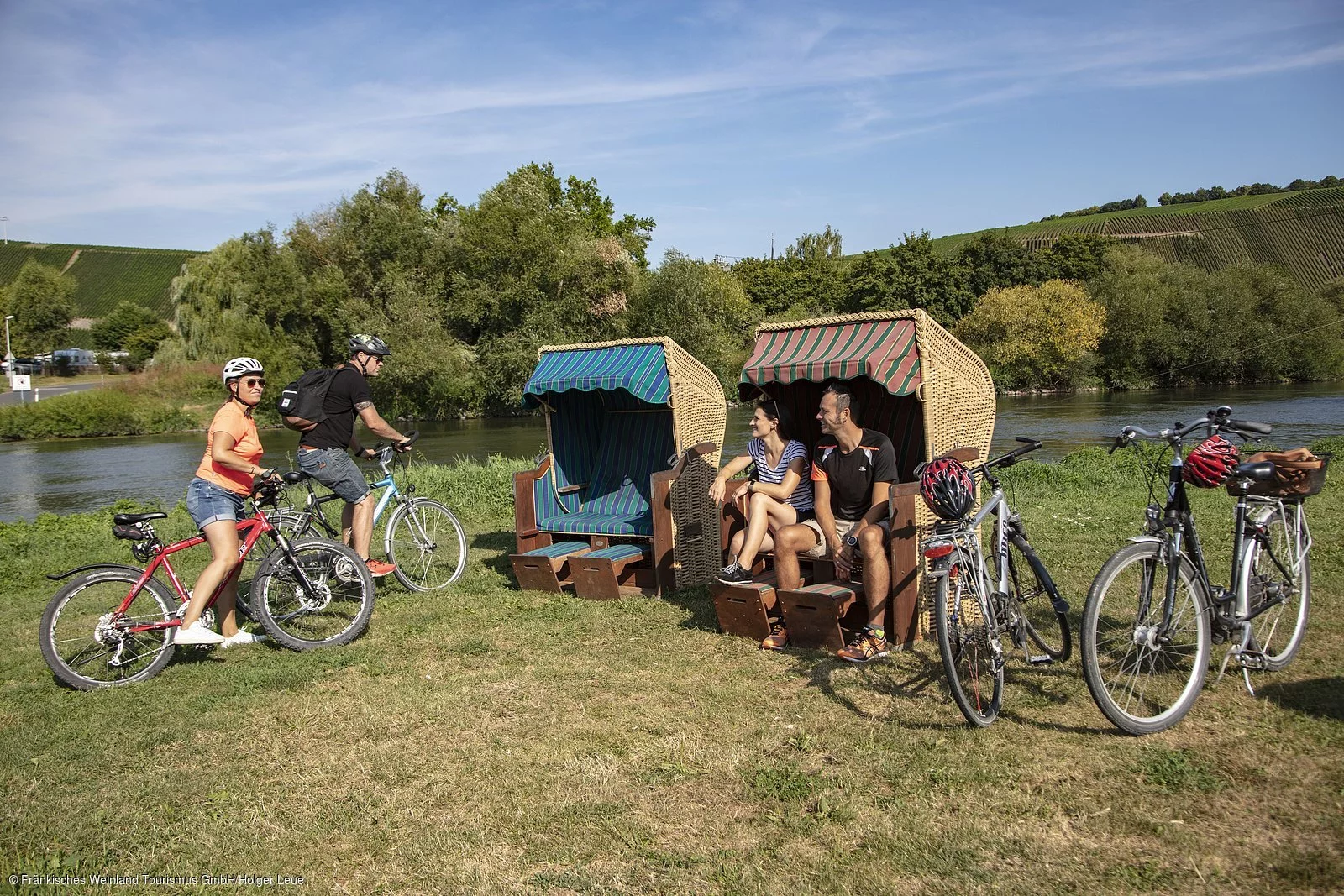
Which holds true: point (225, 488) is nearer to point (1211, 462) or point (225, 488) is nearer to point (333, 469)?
point (333, 469)

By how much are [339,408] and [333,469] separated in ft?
1.61

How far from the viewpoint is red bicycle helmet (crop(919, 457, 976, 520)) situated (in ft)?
14.2

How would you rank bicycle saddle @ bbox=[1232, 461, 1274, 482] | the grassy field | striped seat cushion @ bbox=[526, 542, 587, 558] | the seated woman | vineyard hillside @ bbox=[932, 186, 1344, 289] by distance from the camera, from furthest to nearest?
vineyard hillside @ bbox=[932, 186, 1344, 289] → striped seat cushion @ bbox=[526, 542, 587, 558] → the seated woman → bicycle saddle @ bbox=[1232, 461, 1274, 482] → the grassy field

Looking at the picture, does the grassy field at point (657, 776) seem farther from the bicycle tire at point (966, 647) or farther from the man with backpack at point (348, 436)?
the man with backpack at point (348, 436)

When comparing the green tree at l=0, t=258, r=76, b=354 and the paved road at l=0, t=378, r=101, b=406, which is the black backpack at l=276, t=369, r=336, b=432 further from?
the green tree at l=0, t=258, r=76, b=354

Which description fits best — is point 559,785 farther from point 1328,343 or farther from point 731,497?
point 1328,343

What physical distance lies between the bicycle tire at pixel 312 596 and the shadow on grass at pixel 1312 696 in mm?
5071

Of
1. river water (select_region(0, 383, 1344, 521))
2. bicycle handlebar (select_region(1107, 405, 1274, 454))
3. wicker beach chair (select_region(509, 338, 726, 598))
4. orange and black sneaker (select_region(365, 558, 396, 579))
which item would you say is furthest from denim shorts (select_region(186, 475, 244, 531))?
river water (select_region(0, 383, 1344, 521))

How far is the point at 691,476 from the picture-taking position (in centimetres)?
677

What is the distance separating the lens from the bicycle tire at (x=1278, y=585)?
4.41 meters

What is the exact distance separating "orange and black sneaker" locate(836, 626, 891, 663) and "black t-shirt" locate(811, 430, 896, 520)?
2.76 feet

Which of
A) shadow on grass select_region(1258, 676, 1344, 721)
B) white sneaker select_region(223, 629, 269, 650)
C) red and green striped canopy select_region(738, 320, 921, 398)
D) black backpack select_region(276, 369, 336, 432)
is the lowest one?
white sneaker select_region(223, 629, 269, 650)

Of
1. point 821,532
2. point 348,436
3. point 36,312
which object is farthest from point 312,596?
point 36,312

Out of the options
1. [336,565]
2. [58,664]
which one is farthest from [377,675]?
[58,664]
